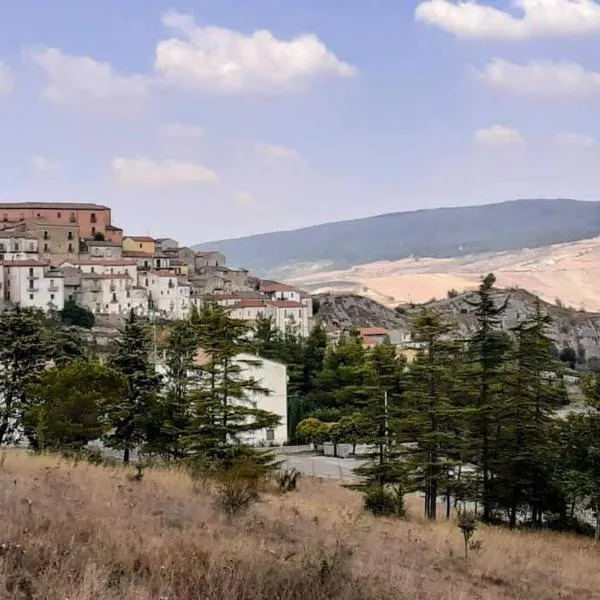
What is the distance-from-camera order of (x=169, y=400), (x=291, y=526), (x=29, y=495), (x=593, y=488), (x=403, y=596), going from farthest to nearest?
1. (x=169, y=400)
2. (x=593, y=488)
3. (x=291, y=526)
4. (x=29, y=495)
5. (x=403, y=596)

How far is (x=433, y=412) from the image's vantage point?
757 inches

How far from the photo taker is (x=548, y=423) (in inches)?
783

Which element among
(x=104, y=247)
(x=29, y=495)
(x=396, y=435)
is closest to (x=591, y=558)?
(x=396, y=435)

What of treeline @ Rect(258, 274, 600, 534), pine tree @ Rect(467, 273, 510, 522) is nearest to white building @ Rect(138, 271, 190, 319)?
treeline @ Rect(258, 274, 600, 534)

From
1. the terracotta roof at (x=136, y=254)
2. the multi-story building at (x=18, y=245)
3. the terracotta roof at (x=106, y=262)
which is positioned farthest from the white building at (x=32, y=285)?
the terracotta roof at (x=136, y=254)

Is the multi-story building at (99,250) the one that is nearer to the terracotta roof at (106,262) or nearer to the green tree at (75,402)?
the terracotta roof at (106,262)

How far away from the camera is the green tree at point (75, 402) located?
A: 21766mm

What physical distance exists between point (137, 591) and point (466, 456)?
53.7 feet

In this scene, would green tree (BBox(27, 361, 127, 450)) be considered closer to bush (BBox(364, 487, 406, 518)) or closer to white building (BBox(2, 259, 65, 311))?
bush (BBox(364, 487, 406, 518))

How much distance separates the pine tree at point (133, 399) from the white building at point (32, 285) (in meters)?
50.9

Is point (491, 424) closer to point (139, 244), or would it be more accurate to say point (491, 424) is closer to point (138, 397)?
point (138, 397)

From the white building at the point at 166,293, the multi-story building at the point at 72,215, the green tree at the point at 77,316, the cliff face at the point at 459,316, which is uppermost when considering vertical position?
the multi-story building at the point at 72,215

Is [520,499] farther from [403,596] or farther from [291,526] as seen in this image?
[403,596]

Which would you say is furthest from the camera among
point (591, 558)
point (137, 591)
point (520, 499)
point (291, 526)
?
point (520, 499)
